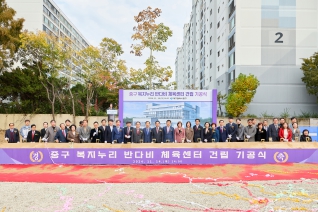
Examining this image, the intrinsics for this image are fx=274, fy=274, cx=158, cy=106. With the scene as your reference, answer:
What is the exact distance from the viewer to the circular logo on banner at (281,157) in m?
8.83

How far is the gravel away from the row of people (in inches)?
133

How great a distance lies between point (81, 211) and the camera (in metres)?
4.80

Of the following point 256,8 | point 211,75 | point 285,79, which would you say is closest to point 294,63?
point 285,79

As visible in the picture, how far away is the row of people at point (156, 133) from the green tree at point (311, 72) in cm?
1313

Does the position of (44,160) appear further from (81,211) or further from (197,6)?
(197,6)

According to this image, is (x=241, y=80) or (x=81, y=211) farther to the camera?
(x=241, y=80)

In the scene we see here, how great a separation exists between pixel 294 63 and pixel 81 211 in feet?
75.7

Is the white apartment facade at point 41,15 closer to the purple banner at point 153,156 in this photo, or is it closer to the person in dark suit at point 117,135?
the person in dark suit at point 117,135

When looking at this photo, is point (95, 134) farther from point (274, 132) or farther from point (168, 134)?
point (274, 132)

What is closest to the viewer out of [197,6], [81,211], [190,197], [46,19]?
[81,211]

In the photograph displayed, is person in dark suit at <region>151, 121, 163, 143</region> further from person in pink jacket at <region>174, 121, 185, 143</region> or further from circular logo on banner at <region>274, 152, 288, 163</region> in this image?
circular logo on banner at <region>274, 152, 288, 163</region>

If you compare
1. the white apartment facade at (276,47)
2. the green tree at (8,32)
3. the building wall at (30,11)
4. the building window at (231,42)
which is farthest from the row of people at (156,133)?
the building wall at (30,11)

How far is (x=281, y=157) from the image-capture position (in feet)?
29.0

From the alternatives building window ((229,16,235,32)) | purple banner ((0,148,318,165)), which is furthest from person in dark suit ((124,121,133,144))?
building window ((229,16,235,32))
